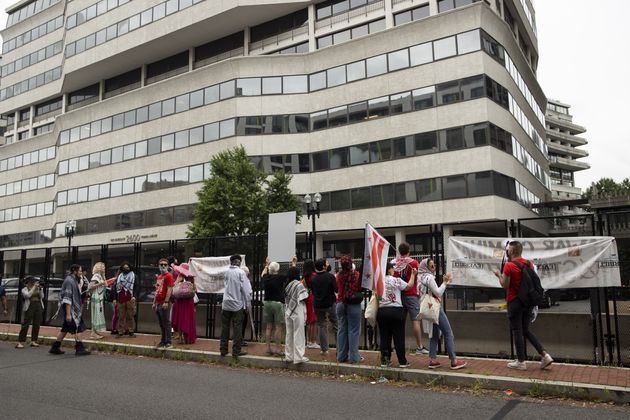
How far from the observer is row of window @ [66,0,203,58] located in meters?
44.2

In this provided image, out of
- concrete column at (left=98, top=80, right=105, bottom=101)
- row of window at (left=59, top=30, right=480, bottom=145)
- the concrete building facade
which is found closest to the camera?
the concrete building facade

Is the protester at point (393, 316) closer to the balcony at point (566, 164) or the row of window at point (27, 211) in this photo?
the row of window at point (27, 211)

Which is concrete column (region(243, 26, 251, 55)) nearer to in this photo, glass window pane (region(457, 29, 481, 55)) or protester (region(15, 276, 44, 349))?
glass window pane (region(457, 29, 481, 55))

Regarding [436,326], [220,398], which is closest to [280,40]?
[436,326]

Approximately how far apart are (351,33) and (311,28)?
11.1 feet

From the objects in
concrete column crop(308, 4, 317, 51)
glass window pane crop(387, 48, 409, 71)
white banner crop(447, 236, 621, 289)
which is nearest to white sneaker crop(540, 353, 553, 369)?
white banner crop(447, 236, 621, 289)

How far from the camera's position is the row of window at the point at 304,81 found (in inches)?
1324

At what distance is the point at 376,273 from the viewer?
346 inches

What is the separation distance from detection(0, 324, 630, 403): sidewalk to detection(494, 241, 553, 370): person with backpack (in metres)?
0.29

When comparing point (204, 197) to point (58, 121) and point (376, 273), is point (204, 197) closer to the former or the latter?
point (376, 273)

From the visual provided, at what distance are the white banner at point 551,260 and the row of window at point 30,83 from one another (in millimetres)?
56802

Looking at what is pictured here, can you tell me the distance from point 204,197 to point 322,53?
14.8m

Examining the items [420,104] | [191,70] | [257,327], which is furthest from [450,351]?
[191,70]

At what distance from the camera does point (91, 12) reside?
50688mm
